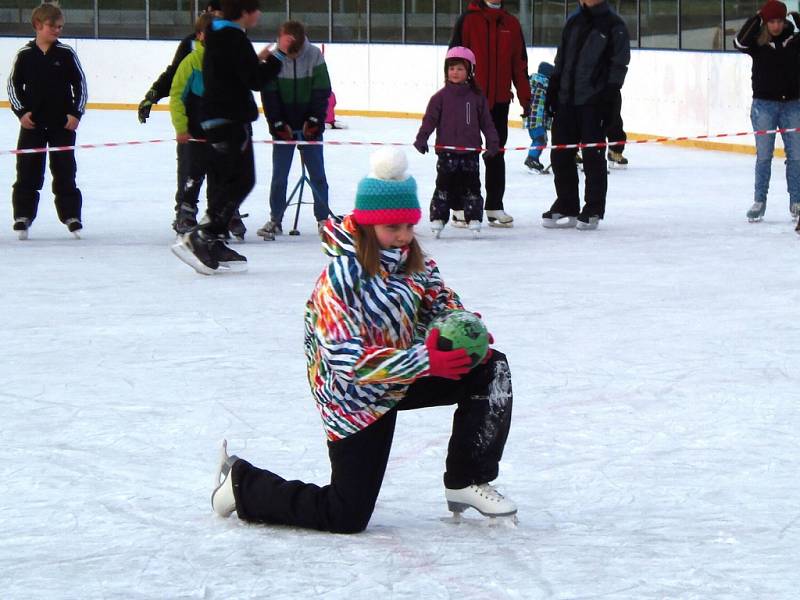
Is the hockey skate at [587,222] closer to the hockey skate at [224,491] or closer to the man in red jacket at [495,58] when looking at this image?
the man in red jacket at [495,58]

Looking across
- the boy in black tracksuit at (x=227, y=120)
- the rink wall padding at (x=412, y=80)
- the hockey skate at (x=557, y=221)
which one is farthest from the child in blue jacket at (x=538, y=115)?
the boy in black tracksuit at (x=227, y=120)

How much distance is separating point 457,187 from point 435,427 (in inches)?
178

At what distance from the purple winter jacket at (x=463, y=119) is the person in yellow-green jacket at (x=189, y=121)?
1203mm

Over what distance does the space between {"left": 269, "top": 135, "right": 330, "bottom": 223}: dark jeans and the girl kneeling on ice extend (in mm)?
5471

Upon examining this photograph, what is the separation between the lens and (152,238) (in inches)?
346

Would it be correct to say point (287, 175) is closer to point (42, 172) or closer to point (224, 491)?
point (42, 172)

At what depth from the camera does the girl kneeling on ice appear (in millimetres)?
3072

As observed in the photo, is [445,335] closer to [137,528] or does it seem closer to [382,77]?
[137,528]

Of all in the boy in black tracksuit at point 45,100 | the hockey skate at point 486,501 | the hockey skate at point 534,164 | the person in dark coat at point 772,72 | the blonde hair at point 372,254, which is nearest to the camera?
the blonde hair at point 372,254

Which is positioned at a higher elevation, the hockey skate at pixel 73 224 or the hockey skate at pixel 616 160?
the hockey skate at pixel 616 160

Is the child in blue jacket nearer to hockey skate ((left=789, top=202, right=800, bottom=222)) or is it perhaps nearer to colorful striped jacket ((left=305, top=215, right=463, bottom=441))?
hockey skate ((left=789, top=202, right=800, bottom=222))

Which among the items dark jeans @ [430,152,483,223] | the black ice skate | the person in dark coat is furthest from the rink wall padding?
the black ice skate

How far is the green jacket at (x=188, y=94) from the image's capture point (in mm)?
8203

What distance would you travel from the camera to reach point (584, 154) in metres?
8.98
